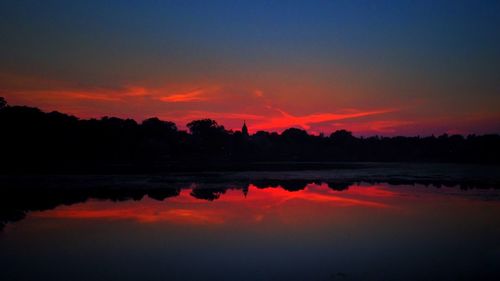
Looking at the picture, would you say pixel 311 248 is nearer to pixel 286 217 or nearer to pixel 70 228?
pixel 286 217

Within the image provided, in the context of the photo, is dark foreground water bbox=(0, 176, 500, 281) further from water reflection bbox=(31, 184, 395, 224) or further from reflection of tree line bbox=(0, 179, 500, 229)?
reflection of tree line bbox=(0, 179, 500, 229)

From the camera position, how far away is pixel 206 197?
23.6 m

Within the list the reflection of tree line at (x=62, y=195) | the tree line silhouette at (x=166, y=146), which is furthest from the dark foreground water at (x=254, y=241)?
the tree line silhouette at (x=166, y=146)

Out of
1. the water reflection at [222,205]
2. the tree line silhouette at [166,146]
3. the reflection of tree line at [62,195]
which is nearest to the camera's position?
the water reflection at [222,205]

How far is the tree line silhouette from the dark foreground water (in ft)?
108

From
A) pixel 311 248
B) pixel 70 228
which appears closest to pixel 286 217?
pixel 311 248

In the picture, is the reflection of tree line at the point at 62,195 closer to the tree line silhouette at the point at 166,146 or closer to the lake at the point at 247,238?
the lake at the point at 247,238

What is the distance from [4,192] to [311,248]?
2229 cm

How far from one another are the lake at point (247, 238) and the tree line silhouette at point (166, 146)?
31.6m

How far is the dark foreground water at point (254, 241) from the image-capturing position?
965 centimetres

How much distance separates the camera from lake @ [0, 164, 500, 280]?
381 inches

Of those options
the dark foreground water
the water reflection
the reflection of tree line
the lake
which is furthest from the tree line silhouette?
the dark foreground water

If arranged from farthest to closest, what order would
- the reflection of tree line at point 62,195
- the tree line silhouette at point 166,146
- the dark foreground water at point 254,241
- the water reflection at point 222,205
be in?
the tree line silhouette at point 166,146, the reflection of tree line at point 62,195, the water reflection at point 222,205, the dark foreground water at point 254,241

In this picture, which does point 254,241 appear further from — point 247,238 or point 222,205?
point 222,205
